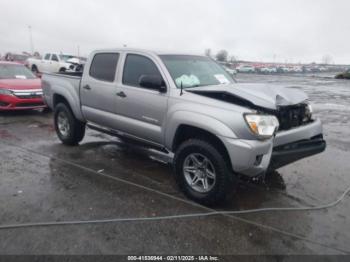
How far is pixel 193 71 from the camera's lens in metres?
4.35

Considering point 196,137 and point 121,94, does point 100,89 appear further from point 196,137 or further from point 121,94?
point 196,137

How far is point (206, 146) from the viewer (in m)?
3.47

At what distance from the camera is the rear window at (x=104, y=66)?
4805mm

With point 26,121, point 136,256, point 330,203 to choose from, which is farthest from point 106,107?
point 26,121

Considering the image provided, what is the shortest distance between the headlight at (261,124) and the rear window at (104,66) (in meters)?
2.51

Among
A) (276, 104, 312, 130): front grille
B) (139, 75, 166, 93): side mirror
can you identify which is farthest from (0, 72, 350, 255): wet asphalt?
(139, 75, 166, 93): side mirror

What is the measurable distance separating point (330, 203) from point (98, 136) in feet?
16.4

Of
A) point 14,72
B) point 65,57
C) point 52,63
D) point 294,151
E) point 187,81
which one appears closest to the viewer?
point 294,151

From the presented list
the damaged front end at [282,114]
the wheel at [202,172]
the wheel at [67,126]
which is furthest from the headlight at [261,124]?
the wheel at [67,126]

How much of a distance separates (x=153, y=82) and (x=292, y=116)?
73.0 inches

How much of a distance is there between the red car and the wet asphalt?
326cm

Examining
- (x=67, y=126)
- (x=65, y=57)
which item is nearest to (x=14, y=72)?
(x=67, y=126)

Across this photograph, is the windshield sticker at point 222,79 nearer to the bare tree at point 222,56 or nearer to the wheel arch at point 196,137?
the wheel arch at point 196,137

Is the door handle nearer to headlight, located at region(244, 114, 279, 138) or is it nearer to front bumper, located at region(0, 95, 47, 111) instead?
headlight, located at region(244, 114, 279, 138)
